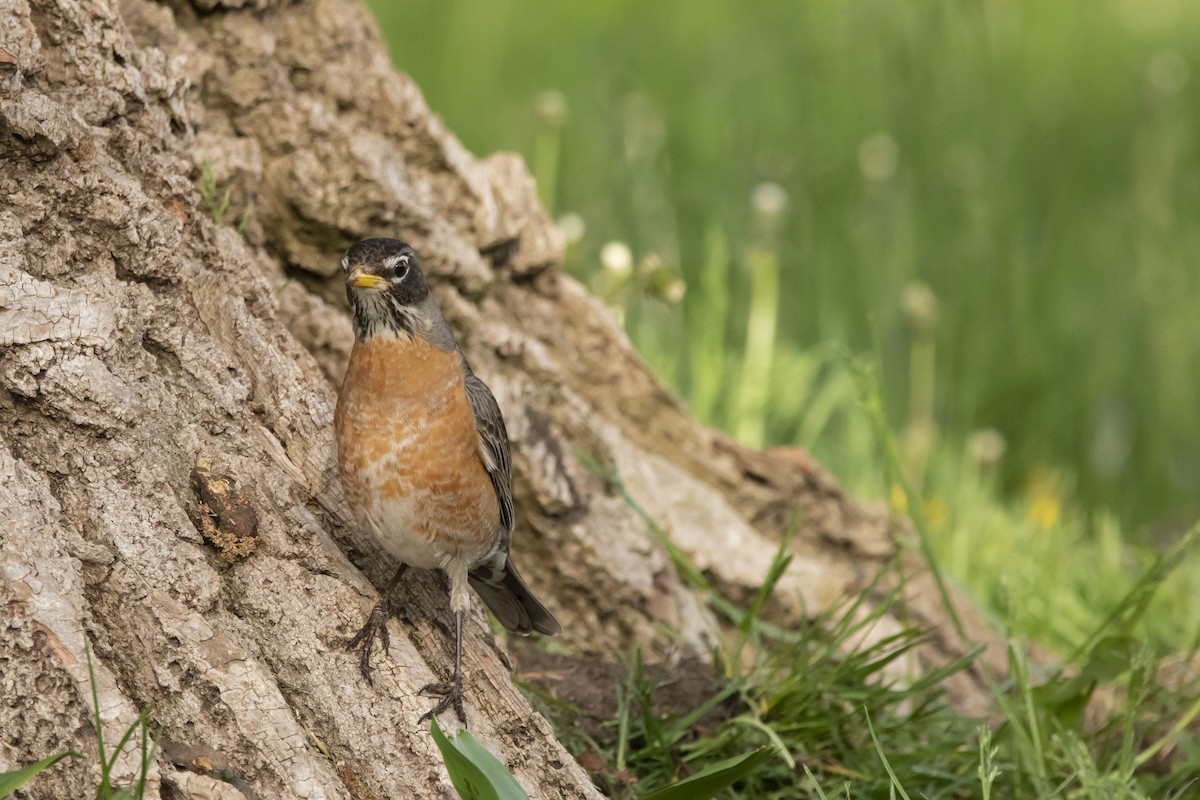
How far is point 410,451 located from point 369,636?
593 millimetres

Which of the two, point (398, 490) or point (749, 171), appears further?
point (749, 171)

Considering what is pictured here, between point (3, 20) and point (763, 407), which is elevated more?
point (3, 20)

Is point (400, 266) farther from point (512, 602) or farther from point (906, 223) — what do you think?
point (906, 223)

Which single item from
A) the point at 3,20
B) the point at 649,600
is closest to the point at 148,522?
the point at 3,20

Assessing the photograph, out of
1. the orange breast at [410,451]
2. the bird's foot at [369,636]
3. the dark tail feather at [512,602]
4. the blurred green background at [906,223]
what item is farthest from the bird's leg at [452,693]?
the blurred green background at [906,223]

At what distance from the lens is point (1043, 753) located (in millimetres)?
4586

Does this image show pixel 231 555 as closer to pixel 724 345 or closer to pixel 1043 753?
pixel 1043 753

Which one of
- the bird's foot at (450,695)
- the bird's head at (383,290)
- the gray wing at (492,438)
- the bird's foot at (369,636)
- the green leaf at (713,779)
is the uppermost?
the bird's head at (383,290)

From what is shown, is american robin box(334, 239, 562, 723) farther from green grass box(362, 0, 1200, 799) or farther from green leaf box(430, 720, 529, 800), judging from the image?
green grass box(362, 0, 1200, 799)

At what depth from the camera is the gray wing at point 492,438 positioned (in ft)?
14.6

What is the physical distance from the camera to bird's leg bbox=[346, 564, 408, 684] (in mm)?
3797

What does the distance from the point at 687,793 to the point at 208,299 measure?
2040 mm

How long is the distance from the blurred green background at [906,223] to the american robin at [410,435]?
338cm

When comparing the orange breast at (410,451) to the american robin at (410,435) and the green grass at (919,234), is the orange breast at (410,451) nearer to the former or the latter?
the american robin at (410,435)
